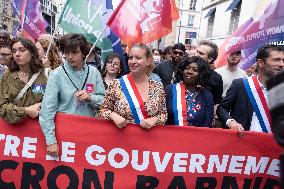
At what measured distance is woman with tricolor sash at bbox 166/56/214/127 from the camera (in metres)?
3.68

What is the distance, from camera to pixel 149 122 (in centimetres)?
341

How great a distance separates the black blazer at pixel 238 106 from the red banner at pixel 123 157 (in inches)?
7.5

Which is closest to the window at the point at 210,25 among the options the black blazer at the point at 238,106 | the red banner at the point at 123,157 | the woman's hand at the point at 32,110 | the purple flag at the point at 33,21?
the purple flag at the point at 33,21

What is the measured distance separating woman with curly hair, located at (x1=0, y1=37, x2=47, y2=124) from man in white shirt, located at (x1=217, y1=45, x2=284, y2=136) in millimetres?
1743

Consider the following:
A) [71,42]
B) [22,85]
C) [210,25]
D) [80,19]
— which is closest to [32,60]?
[22,85]

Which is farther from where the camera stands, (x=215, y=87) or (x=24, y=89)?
(x=215, y=87)

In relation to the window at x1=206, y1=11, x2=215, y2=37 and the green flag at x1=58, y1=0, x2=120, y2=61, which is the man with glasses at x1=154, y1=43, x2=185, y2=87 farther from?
the window at x1=206, y1=11, x2=215, y2=37

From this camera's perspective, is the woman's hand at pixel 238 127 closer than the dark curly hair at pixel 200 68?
Yes

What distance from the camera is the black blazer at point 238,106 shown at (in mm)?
3715

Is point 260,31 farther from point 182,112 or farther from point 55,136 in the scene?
point 55,136

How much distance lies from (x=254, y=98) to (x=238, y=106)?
176 millimetres

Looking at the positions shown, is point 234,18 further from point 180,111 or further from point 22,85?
point 22,85

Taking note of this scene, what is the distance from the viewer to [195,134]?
356 centimetres

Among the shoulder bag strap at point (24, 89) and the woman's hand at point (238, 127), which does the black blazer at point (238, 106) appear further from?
the shoulder bag strap at point (24, 89)
